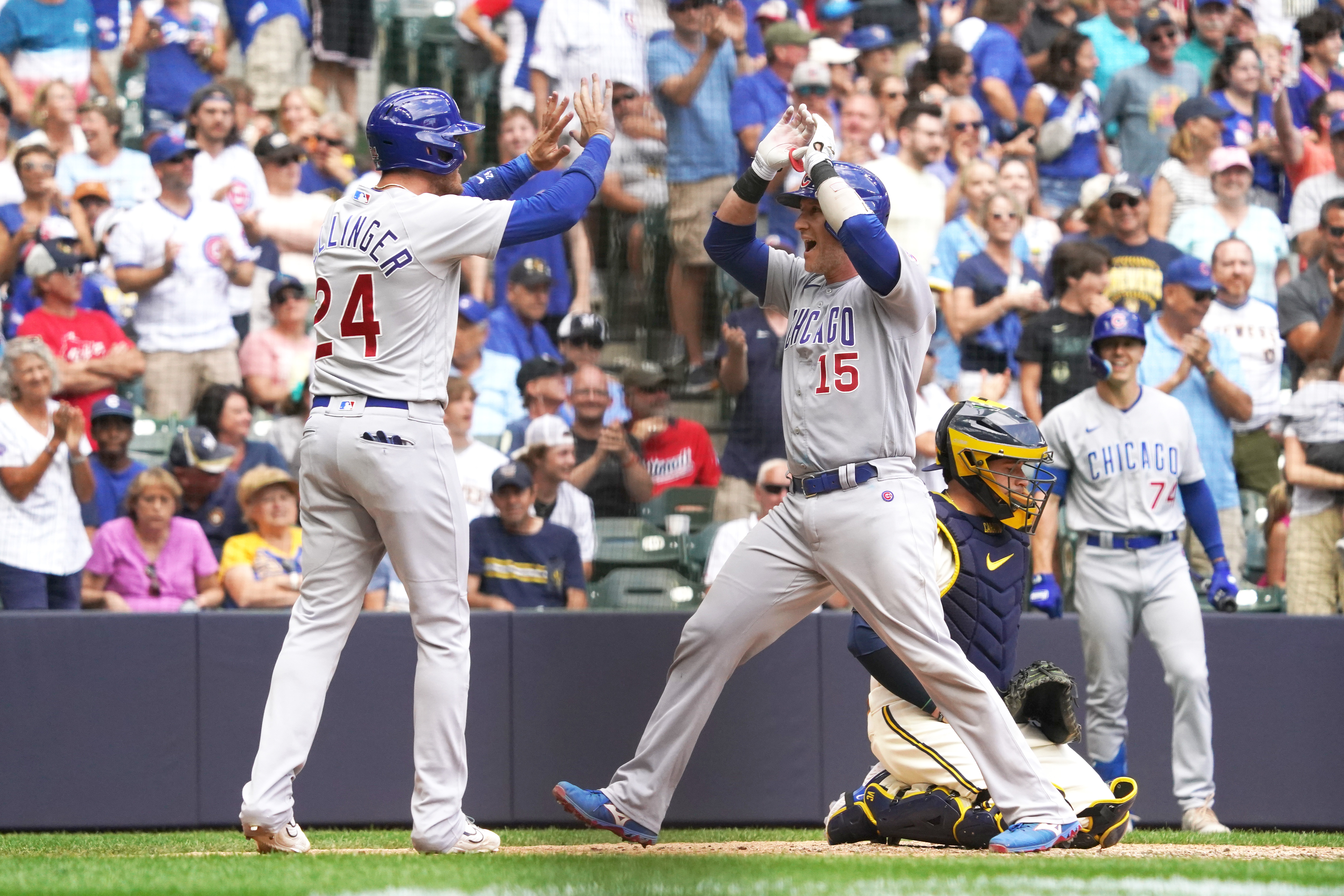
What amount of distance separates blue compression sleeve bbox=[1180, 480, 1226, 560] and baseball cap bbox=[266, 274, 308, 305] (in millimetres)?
4481

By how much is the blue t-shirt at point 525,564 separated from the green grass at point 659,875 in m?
2.23

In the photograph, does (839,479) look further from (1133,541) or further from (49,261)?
(49,261)

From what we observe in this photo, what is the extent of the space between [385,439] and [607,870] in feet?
4.35

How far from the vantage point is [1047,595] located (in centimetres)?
632

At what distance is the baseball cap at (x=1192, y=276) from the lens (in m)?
8.13


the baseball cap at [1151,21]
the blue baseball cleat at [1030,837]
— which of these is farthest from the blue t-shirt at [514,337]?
the baseball cap at [1151,21]

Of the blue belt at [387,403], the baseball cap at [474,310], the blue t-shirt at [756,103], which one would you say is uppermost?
the blue t-shirt at [756,103]

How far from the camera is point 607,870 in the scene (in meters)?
4.17

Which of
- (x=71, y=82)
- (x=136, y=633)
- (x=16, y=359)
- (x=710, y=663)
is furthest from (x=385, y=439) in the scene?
(x=71, y=82)

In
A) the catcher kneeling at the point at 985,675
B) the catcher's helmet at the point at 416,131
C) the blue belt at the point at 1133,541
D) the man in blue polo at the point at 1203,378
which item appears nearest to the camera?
the catcher's helmet at the point at 416,131

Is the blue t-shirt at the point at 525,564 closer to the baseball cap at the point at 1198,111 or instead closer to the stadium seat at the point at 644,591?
the stadium seat at the point at 644,591

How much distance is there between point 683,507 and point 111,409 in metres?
2.70

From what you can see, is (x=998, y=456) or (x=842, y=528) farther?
(x=998, y=456)

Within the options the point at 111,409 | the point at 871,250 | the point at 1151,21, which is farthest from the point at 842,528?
the point at 1151,21
